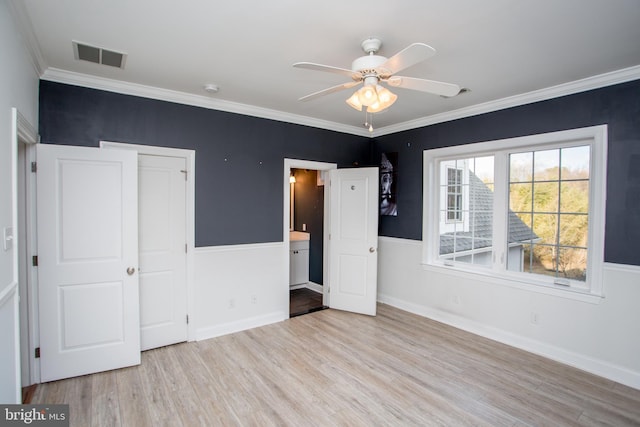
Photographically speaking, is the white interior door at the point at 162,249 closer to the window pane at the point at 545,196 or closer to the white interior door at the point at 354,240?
the white interior door at the point at 354,240

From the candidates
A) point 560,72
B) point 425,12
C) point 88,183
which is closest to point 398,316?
point 560,72

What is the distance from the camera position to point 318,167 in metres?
4.59

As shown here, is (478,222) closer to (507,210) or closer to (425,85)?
(507,210)

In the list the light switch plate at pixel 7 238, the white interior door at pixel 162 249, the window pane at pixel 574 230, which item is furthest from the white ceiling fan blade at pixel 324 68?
the window pane at pixel 574 230

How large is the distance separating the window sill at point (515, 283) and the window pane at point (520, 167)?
44.8 inches

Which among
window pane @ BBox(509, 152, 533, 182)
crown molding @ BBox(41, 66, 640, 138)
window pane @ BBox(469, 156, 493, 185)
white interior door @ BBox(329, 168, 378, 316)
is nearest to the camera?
crown molding @ BBox(41, 66, 640, 138)

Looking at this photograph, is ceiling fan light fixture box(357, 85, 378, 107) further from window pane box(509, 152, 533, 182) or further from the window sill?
the window sill

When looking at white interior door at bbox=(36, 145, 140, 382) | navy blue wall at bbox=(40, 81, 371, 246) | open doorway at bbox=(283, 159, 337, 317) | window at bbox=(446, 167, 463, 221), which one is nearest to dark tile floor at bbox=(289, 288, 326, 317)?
open doorway at bbox=(283, 159, 337, 317)

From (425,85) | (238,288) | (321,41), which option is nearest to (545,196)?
(425,85)

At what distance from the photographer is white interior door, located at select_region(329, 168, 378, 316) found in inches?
174

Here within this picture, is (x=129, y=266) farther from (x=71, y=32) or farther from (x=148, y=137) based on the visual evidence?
(x=71, y=32)

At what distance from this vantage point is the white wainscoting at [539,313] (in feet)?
9.16

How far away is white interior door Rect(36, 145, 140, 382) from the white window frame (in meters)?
3.55

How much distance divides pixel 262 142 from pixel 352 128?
154 centimetres
